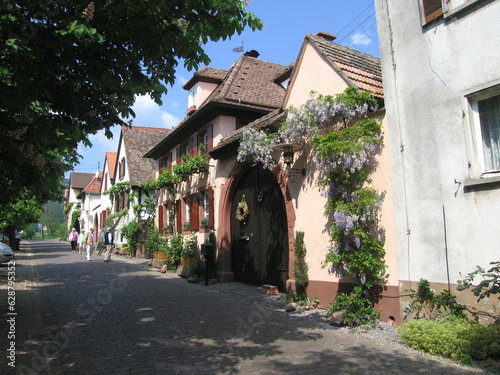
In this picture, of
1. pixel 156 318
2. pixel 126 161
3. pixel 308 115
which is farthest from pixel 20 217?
pixel 308 115

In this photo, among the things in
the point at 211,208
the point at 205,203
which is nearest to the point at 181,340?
the point at 211,208

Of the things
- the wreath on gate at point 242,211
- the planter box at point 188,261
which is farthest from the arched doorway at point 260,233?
the planter box at point 188,261

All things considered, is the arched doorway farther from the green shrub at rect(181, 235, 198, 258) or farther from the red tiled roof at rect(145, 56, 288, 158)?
the red tiled roof at rect(145, 56, 288, 158)

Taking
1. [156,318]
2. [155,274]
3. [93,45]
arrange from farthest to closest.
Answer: [155,274], [156,318], [93,45]

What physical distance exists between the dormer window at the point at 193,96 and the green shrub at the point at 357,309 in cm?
1250

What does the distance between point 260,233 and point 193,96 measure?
911 cm

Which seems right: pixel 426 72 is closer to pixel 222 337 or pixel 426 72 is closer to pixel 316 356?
pixel 316 356

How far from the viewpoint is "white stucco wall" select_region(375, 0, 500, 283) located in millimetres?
5531

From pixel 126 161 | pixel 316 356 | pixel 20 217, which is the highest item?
pixel 126 161

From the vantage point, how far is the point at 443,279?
19.6 feet

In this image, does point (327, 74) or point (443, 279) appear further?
point (327, 74)

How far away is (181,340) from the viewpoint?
246 inches

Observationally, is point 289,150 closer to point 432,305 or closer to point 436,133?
point 436,133

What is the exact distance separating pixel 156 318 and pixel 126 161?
21318mm
